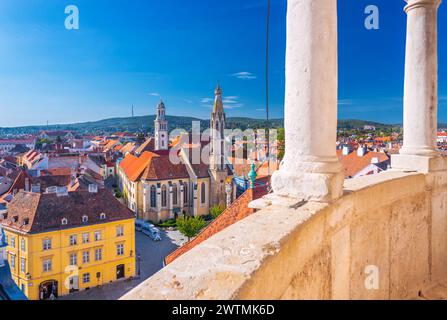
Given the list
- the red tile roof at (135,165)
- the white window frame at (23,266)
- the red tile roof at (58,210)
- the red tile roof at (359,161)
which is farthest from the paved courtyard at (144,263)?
the red tile roof at (359,161)

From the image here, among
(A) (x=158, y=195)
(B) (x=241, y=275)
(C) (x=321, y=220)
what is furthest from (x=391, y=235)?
(A) (x=158, y=195)

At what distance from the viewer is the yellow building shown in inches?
880

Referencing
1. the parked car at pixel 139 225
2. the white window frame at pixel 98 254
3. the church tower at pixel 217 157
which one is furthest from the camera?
the church tower at pixel 217 157

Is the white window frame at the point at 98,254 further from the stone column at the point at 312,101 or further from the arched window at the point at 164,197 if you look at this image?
the stone column at the point at 312,101

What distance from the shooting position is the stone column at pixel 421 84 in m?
4.68

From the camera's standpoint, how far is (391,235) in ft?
12.8

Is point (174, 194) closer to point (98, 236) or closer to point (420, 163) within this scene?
point (98, 236)

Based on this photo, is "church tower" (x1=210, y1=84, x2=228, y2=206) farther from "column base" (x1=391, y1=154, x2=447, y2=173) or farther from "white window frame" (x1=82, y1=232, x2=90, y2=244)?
"column base" (x1=391, y1=154, x2=447, y2=173)

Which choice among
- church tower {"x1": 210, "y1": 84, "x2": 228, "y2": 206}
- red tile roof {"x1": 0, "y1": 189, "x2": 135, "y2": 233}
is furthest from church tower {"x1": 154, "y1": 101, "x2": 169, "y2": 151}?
red tile roof {"x1": 0, "y1": 189, "x2": 135, "y2": 233}

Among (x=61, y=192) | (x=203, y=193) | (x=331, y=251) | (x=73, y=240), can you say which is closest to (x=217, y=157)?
(x=203, y=193)

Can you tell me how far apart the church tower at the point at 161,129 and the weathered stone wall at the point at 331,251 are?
2588 inches

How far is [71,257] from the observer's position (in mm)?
23672
